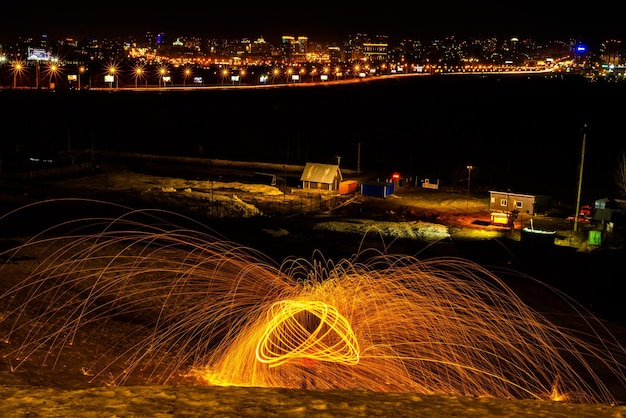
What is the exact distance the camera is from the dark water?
5747 centimetres

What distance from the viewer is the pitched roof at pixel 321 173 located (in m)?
43.7

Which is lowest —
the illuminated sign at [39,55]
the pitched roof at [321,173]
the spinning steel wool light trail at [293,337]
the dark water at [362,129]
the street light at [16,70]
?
the spinning steel wool light trail at [293,337]

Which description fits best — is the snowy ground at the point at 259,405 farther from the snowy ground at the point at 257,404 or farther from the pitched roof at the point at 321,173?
the pitched roof at the point at 321,173

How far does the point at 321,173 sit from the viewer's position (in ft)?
144

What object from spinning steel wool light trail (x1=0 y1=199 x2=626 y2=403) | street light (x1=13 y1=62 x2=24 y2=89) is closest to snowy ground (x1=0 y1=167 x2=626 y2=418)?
spinning steel wool light trail (x1=0 y1=199 x2=626 y2=403)

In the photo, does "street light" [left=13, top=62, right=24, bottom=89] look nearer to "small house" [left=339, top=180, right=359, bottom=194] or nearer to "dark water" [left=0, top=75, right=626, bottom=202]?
"dark water" [left=0, top=75, right=626, bottom=202]

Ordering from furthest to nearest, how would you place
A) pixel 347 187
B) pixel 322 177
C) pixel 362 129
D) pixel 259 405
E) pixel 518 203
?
pixel 362 129 → pixel 322 177 → pixel 347 187 → pixel 518 203 → pixel 259 405

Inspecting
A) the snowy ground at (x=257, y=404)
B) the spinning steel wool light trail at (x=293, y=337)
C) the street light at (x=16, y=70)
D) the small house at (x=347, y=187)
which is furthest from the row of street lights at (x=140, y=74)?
the snowy ground at (x=257, y=404)

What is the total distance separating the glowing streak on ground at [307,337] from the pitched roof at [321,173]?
3116 centimetres

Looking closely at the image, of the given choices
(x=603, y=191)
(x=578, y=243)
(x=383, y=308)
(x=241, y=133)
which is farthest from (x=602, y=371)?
(x=241, y=133)

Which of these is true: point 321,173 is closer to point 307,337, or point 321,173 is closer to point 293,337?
point 293,337

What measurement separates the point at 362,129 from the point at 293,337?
7736 centimetres

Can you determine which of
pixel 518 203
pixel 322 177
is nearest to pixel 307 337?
pixel 518 203

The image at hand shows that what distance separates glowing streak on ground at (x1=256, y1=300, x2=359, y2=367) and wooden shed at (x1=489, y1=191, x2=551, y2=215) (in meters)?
27.1
